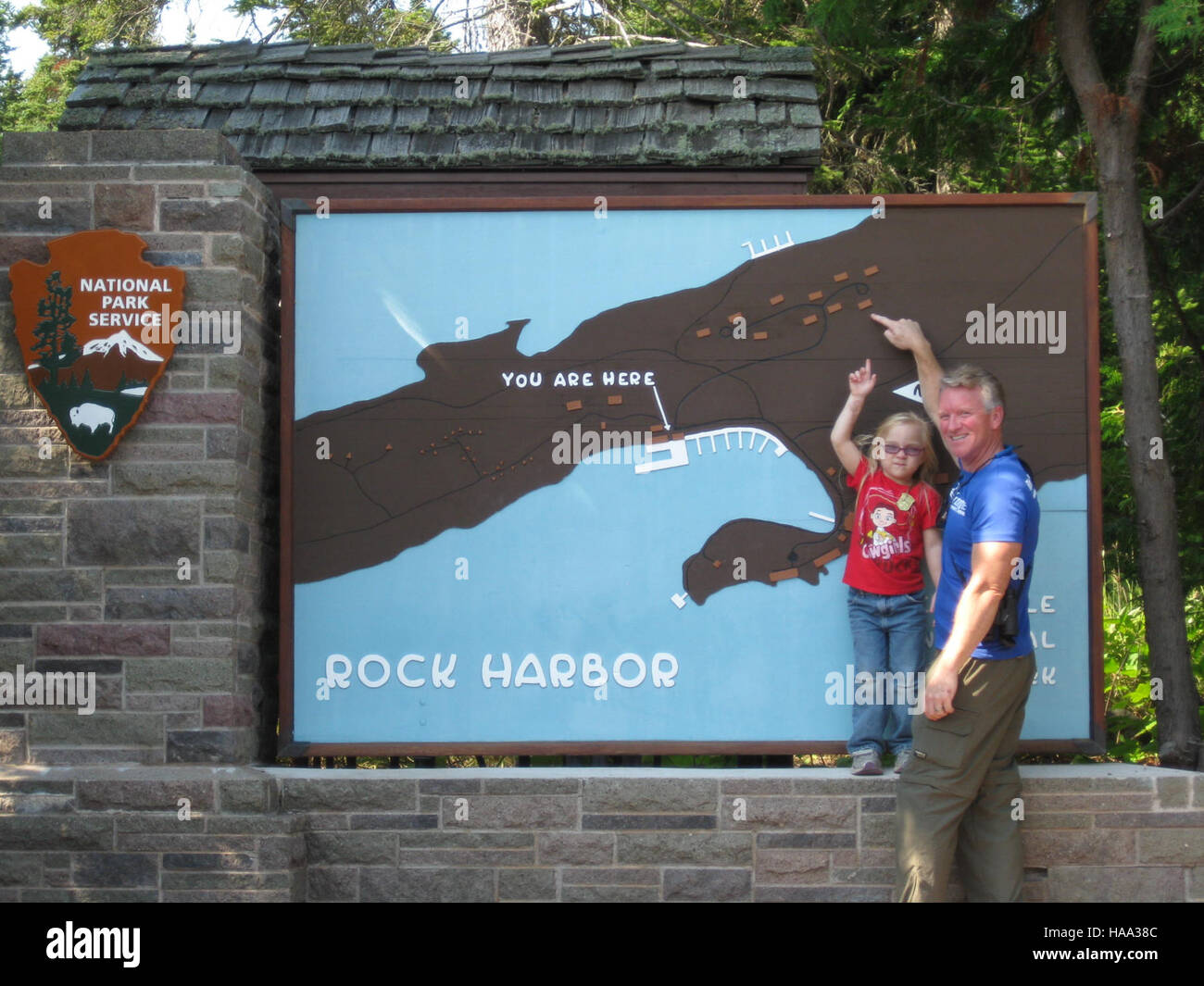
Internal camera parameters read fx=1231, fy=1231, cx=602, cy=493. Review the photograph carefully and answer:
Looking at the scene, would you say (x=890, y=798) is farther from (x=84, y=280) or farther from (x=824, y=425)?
(x=84, y=280)

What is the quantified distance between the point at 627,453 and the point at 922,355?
4.10ft

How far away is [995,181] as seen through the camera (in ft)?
31.3

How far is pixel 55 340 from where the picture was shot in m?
4.77

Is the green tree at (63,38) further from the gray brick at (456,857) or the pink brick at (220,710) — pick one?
the gray brick at (456,857)

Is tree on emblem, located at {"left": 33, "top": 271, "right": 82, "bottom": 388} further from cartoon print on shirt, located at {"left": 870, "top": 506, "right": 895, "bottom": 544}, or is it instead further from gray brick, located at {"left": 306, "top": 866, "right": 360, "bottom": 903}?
→ cartoon print on shirt, located at {"left": 870, "top": 506, "right": 895, "bottom": 544}

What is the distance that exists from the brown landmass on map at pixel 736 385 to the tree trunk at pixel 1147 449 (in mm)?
749

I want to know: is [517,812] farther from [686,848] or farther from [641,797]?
[686,848]

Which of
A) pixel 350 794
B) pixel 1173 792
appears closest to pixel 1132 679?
pixel 1173 792

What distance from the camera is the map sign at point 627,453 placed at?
16.3 ft

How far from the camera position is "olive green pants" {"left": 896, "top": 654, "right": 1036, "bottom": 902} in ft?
13.9

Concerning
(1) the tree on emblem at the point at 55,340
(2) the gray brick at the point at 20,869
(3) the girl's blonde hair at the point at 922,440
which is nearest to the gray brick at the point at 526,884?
(2) the gray brick at the point at 20,869

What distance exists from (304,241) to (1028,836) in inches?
147

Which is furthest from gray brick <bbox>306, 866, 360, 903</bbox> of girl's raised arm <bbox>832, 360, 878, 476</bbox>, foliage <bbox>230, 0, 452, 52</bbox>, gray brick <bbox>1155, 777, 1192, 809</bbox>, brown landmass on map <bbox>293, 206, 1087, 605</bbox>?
foliage <bbox>230, 0, 452, 52</bbox>

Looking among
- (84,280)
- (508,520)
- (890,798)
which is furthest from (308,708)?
(890,798)
